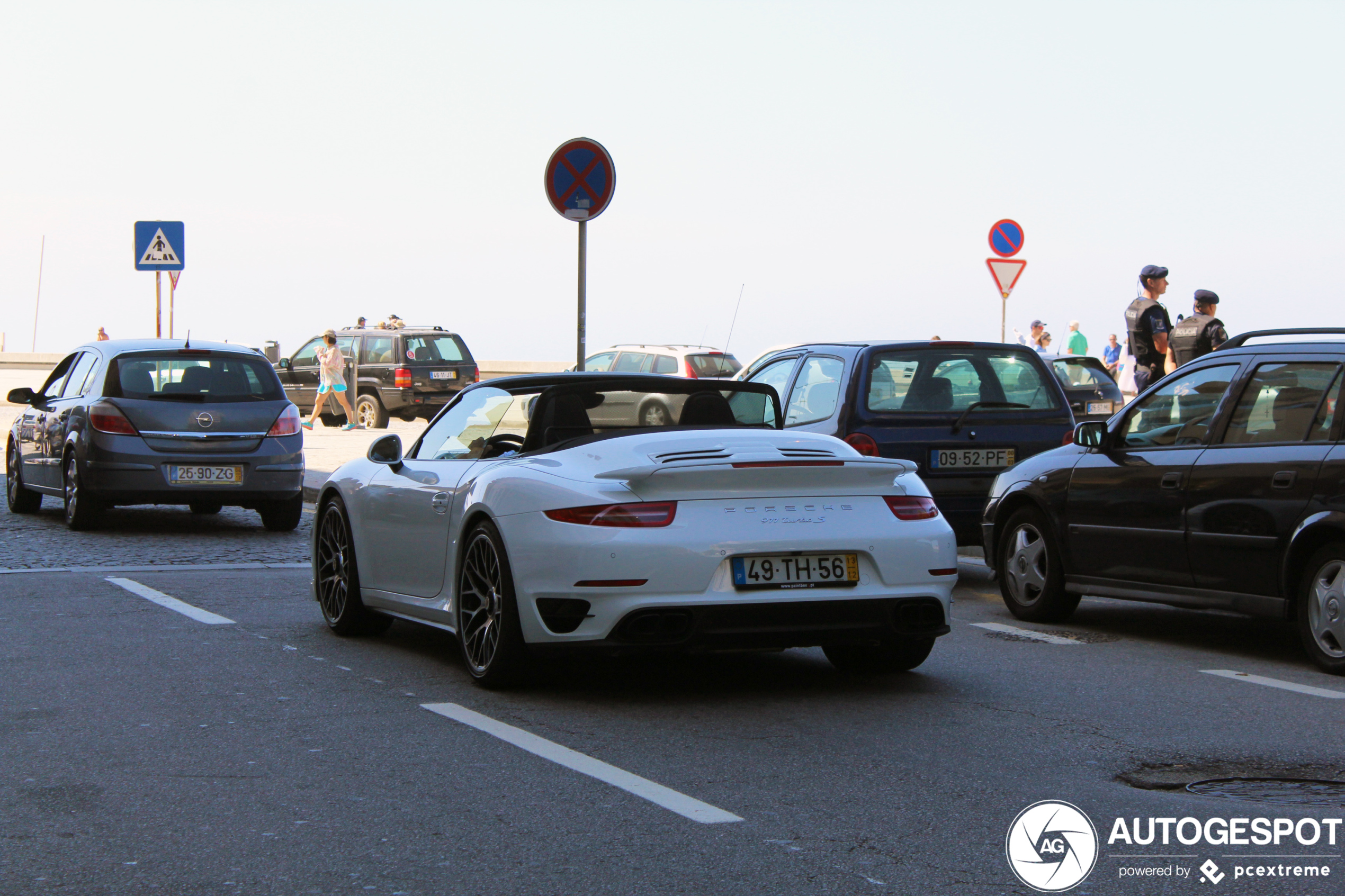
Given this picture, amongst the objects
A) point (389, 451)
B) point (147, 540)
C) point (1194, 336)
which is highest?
point (1194, 336)

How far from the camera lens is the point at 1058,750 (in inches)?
221

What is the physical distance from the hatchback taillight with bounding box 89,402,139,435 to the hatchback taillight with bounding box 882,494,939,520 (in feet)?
28.6

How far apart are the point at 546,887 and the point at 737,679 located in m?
3.12

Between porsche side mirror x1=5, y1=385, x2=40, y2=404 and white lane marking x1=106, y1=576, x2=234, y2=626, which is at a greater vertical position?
porsche side mirror x1=5, y1=385, x2=40, y2=404

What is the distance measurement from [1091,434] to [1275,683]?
210 cm

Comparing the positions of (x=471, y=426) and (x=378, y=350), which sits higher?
(x=378, y=350)

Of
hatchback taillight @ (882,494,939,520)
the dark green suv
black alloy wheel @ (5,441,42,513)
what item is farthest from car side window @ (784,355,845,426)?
the dark green suv

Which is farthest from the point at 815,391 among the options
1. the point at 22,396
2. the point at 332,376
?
the point at 332,376

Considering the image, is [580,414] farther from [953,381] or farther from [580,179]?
→ [580,179]

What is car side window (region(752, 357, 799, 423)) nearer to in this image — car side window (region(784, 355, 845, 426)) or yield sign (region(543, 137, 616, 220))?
car side window (region(784, 355, 845, 426))

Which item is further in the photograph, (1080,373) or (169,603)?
(1080,373)

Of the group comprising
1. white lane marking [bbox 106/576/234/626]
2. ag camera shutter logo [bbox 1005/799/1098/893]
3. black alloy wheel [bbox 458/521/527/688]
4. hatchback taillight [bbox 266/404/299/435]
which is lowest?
white lane marking [bbox 106/576/234/626]

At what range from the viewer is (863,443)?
34.8ft

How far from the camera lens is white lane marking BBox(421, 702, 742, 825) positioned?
476 cm
